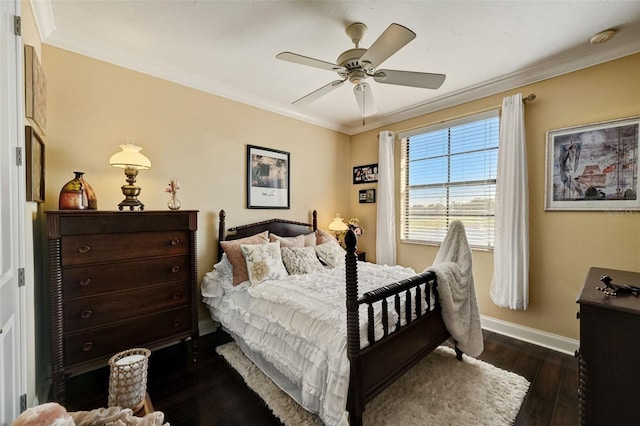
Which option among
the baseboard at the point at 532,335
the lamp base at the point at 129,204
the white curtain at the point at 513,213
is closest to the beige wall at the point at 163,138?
the lamp base at the point at 129,204

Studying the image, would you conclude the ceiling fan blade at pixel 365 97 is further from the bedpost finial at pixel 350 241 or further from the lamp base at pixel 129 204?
the lamp base at pixel 129 204

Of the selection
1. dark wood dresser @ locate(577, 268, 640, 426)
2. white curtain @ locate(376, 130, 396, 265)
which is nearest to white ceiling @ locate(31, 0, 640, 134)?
white curtain @ locate(376, 130, 396, 265)

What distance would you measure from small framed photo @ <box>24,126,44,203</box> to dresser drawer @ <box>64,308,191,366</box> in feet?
3.19

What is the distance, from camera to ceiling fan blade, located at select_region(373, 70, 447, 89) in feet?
6.38

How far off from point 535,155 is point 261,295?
9.98ft

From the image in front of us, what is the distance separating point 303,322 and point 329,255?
1441 mm

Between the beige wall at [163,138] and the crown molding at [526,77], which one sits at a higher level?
the crown molding at [526,77]

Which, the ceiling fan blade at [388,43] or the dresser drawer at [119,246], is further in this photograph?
the dresser drawer at [119,246]

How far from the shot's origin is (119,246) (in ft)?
6.63

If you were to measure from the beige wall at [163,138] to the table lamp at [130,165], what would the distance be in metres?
0.27

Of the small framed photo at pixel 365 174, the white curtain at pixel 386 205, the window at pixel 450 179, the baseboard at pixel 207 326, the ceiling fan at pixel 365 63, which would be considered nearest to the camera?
the ceiling fan at pixel 365 63

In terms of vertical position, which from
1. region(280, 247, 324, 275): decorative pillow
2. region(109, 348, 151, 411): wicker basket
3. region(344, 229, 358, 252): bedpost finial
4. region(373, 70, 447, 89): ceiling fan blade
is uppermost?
region(373, 70, 447, 89): ceiling fan blade

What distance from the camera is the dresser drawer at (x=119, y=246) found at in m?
1.84

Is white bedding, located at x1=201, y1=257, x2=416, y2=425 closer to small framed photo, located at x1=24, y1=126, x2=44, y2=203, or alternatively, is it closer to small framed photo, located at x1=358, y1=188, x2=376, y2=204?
small framed photo, located at x1=24, y1=126, x2=44, y2=203
